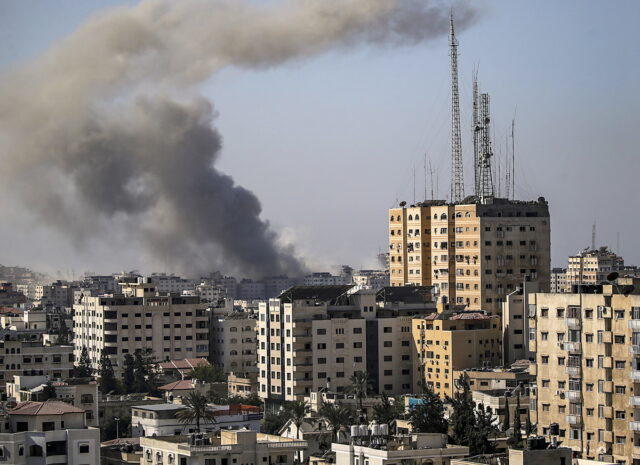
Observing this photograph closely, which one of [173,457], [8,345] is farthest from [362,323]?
[173,457]

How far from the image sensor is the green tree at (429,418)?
233 feet

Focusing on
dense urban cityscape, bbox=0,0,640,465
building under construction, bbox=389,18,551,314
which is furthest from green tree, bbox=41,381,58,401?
building under construction, bbox=389,18,551,314

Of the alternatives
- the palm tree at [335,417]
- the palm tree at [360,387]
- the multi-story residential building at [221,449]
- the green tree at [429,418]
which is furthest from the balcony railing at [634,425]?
the palm tree at [360,387]

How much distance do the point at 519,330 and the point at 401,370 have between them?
7.46 meters

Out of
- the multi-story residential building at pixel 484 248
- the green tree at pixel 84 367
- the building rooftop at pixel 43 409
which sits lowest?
the building rooftop at pixel 43 409

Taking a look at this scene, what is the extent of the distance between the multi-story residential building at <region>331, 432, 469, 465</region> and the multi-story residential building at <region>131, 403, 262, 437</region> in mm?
15254

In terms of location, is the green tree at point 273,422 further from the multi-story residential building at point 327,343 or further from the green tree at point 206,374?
the green tree at point 206,374

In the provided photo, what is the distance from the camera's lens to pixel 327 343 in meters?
107

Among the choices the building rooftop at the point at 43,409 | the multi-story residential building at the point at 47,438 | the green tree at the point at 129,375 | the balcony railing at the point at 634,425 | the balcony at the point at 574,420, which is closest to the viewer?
the multi-story residential building at the point at 47,438

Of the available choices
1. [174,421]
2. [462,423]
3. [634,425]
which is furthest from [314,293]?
[634,425]

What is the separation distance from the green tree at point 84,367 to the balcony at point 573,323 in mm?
39193

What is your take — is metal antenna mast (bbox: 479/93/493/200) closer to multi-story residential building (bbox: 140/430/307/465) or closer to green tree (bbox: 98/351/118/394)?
green tree (bbox: 98/351/118/394)

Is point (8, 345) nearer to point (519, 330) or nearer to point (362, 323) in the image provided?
point (362, 323)

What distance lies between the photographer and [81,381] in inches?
3393
